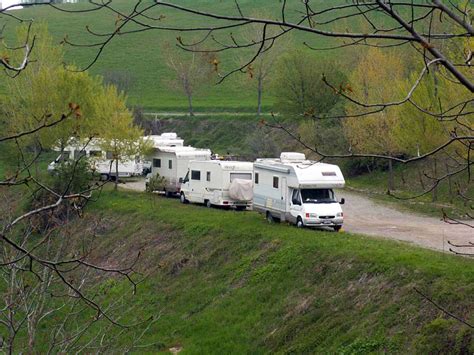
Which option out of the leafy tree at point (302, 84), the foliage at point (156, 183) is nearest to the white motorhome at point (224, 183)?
the foliage at point (156, 183)

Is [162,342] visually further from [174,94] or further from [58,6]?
[174,94]

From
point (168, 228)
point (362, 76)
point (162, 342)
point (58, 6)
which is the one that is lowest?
point (162, 342)

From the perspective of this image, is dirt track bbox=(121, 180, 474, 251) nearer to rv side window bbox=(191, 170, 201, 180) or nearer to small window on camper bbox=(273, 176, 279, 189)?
small window on camper bbox=(273, 176, 279, 189)

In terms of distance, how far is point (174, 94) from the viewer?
92.2 meters

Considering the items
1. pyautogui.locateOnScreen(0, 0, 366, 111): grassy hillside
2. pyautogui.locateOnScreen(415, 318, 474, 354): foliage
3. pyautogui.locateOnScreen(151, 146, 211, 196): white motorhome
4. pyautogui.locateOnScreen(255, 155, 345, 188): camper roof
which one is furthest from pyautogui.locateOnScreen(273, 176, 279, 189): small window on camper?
pyautogui.locateOnScreen(0, 0, 366, 111): grassy hillside

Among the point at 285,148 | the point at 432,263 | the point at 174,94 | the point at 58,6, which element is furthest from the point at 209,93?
the point at 58,6

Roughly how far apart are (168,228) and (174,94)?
59427mm

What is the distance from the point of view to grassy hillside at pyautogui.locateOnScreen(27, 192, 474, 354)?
18.7m

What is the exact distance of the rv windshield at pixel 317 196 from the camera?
2833 cm

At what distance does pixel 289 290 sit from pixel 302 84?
31697 millimetres

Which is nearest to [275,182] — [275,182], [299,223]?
[275,182]

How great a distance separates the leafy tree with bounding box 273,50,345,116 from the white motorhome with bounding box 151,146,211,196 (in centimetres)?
1256

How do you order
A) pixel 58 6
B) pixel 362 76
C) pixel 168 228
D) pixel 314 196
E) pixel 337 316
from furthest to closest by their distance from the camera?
pixel 362 76, pixel 168 228, pixel 314 196, pixel 337 316, pixel 58 6

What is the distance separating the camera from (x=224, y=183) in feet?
117
